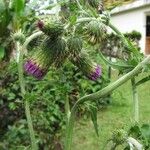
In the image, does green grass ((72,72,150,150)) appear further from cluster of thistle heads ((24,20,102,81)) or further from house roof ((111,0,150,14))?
house roof ((111,0,150,14))

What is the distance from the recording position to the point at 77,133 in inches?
322

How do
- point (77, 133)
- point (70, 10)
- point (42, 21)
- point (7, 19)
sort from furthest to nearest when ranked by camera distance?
point (77, 133), point (7, 19), point (70, 10), point (42, 21)

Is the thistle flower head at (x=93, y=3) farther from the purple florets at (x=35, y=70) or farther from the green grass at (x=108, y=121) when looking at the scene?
the green grass at (x=108, y=121)

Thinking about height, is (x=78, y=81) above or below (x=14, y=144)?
above

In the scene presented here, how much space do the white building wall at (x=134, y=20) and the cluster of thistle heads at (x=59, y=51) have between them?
75.9ft

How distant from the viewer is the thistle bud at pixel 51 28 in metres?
2.03

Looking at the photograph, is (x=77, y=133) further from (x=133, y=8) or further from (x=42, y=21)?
(x=133, y=8)

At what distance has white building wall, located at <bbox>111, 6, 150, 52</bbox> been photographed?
25672mm

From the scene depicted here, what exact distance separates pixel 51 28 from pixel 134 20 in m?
24.6

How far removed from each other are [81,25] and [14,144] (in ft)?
10.7

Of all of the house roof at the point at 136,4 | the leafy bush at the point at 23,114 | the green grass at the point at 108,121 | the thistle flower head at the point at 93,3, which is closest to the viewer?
the thistle flower head at the point at 93,3

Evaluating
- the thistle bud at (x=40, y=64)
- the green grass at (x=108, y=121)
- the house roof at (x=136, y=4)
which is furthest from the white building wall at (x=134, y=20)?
the thistle bud at (x=40, y=64)

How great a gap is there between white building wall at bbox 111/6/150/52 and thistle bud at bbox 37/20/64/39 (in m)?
23.3

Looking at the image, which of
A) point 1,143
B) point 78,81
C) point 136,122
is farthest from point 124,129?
point 78,81
